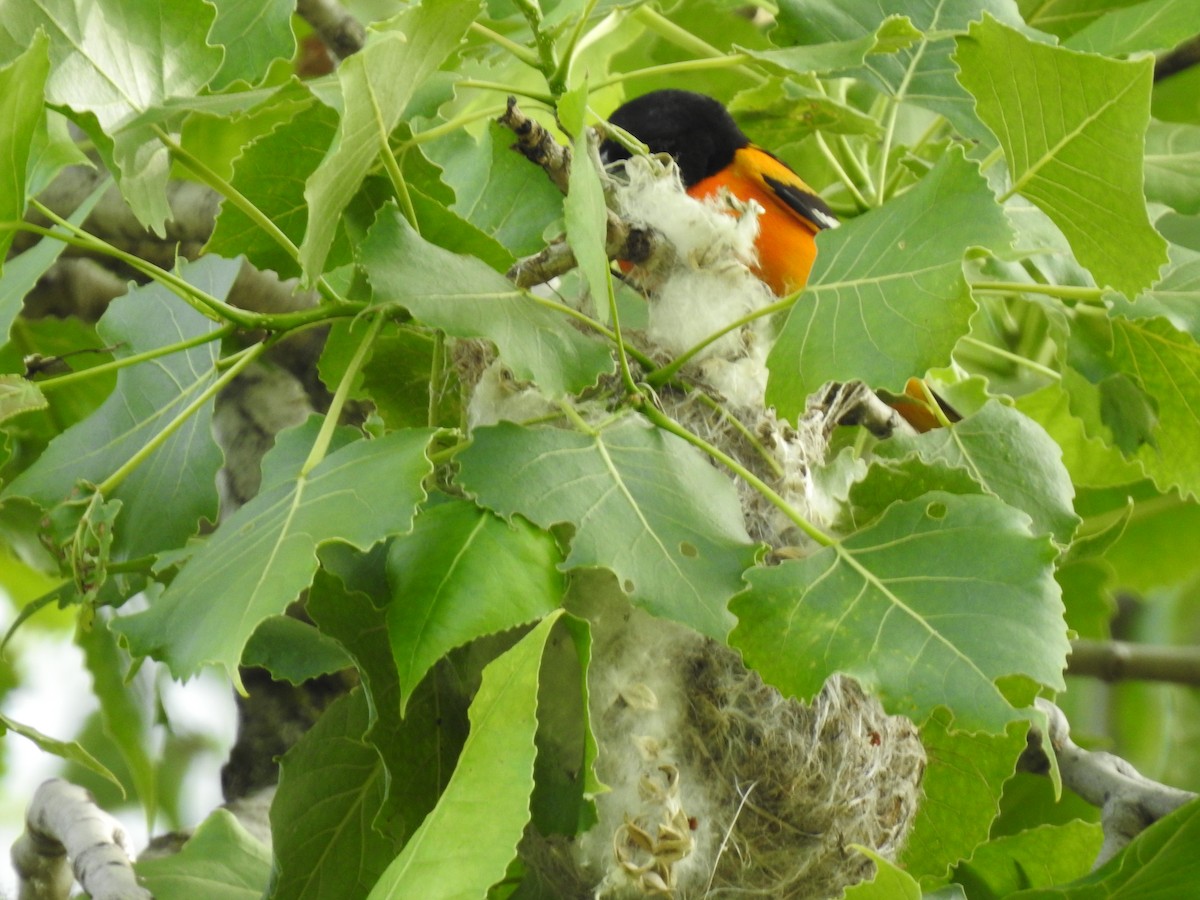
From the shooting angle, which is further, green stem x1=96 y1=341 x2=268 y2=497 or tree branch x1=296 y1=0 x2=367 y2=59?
tree branch x1=296 y1=0 x2=367 y2=59

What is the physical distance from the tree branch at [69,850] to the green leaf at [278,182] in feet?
2.30

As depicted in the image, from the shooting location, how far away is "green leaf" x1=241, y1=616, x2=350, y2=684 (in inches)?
48.8

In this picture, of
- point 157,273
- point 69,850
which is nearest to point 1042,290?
point 157,273

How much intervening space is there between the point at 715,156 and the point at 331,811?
4.22 ft

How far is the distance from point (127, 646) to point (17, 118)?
16.8 inches

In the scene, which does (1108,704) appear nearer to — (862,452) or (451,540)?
(862,452)

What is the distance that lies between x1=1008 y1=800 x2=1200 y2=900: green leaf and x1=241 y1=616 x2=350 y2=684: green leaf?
71 cm

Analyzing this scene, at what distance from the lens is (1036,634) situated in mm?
953

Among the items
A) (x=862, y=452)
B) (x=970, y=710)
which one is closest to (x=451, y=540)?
(x=970, y=710)

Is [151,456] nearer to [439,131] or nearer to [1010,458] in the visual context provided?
[439,131]

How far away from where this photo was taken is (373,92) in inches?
40.0

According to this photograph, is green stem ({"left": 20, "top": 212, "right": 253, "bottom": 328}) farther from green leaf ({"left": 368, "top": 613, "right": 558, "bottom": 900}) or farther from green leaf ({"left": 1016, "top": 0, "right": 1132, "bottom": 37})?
green leaf ({"left": 1016, "top": 0, "right": 1132, "bottom": 37})

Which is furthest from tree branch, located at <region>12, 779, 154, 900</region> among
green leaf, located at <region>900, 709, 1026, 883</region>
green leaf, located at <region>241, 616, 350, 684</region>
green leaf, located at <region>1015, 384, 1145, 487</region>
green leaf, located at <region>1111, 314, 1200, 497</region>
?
green leaf, located at <region>1015, 384, 1145, 487</region>

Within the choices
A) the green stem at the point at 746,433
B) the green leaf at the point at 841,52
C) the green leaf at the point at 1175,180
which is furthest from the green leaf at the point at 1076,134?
the green leaf at the point at 1175,180
